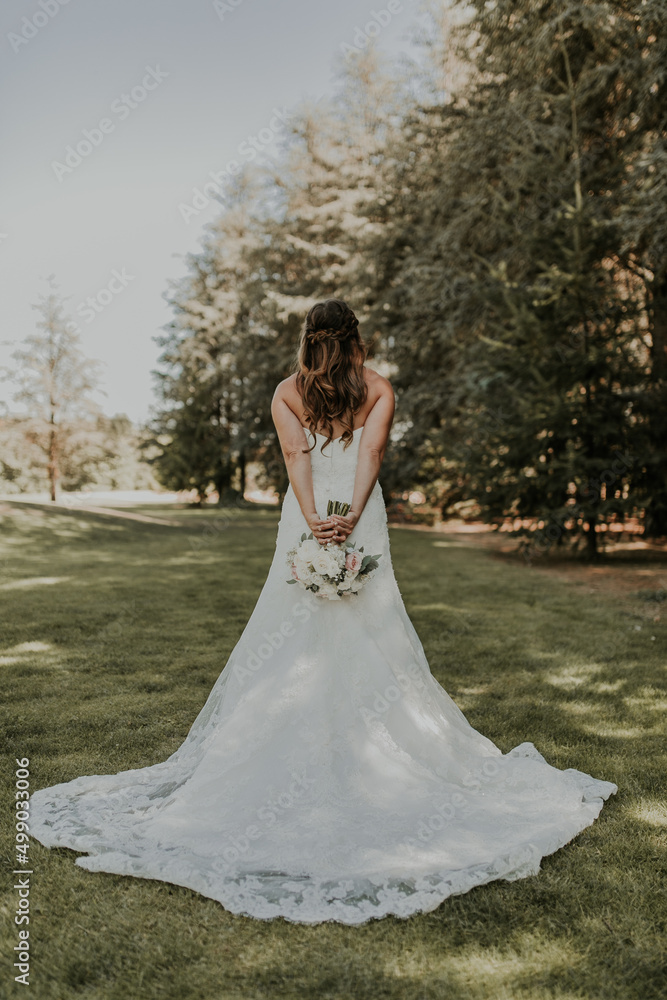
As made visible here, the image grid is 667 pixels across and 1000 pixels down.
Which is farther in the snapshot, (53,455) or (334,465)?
(53,455)

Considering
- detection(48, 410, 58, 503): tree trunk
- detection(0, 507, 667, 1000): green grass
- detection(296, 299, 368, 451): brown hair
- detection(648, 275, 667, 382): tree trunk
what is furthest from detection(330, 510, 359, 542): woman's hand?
detection(48, 410, 58, 503): tree trunk

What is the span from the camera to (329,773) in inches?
123

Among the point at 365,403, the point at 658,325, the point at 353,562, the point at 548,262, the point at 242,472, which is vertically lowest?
the point at 353,562

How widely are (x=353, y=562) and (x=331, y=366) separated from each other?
3.05ft

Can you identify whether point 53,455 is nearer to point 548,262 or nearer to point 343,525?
point 548,262

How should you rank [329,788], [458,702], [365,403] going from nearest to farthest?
[329,788] → [365,403] → [458,702]

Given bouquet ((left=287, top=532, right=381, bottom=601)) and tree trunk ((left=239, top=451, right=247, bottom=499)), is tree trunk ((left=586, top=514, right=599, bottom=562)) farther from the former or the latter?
tree trunk ((left=239, top=451, right=247, bottom=499))

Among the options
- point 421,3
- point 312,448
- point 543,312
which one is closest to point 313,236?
point 421,3

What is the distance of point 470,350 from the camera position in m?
13.4

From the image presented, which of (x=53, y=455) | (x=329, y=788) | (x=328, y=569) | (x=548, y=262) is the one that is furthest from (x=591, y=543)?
(x=53, y=455)

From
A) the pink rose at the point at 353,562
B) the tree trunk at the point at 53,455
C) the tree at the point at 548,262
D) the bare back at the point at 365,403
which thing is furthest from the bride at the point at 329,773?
the tree trunk at the point at 53,455

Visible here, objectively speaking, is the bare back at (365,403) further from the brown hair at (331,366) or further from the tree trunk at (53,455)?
the tree trunk at (53,455)

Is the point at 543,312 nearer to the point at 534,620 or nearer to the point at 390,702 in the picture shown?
the point at 534,620

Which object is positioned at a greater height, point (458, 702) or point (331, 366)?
point (331, 366)
